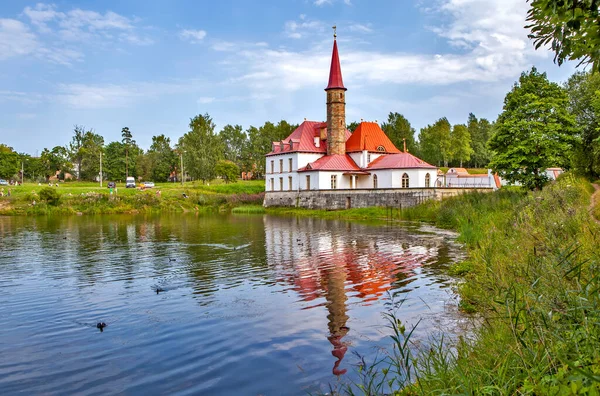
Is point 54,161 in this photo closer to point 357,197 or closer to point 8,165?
point 8,165

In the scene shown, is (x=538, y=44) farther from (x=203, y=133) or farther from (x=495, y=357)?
(x=203, y=133)

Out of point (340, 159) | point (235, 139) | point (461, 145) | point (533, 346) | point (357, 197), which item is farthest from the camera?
point (235, 139)

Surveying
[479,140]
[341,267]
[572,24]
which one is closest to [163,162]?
[479,140]

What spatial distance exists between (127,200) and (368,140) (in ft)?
104

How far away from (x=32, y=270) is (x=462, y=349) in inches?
646

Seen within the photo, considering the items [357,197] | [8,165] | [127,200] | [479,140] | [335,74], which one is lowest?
[127,200]

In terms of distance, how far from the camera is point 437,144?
9069 centimetres

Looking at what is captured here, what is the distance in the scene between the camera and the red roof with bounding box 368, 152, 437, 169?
5731 cm

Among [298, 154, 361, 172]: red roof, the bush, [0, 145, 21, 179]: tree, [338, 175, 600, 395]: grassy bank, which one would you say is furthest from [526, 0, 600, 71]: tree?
[0, 145, 21, 179]: tree

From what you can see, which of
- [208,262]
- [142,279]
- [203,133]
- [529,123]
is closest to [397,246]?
[208,262]

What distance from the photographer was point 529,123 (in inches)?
1238

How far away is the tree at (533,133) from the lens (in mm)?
31500

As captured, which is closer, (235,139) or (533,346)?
(533,346)

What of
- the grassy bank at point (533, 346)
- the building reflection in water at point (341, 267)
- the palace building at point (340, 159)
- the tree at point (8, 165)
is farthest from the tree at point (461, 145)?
the grassy bank at point (533, 346)
